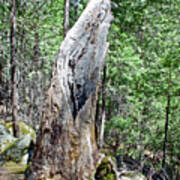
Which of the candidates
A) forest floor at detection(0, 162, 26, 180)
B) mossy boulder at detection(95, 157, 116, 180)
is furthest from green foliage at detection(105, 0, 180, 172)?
forest floor at detection(0, 162, 26, 180)

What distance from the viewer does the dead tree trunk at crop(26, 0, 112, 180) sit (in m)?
3.97

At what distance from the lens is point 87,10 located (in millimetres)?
4445

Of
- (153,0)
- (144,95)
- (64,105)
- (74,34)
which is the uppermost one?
(153,0)

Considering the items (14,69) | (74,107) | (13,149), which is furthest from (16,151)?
(74,107)

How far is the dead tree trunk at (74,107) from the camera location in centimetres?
397

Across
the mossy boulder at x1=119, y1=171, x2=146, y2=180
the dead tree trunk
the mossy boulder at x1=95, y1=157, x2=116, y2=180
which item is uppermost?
the dead tree trunk

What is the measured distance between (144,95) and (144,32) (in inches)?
137

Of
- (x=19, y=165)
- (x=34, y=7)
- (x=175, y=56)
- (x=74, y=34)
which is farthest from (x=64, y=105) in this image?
(x=34, y=7)

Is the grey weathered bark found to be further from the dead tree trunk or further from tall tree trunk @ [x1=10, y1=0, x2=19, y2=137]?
the dead tree trunk

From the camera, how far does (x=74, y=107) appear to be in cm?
411

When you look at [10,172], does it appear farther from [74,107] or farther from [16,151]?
[74,107]

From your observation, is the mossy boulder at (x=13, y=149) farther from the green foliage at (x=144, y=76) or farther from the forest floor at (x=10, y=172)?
the green foliage at (x=144, y=76)

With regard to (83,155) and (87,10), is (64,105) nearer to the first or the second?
(83,155)

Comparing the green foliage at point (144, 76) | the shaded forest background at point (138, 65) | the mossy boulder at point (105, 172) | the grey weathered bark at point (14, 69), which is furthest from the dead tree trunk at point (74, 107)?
the grey weathered bark at point (14, 69)
